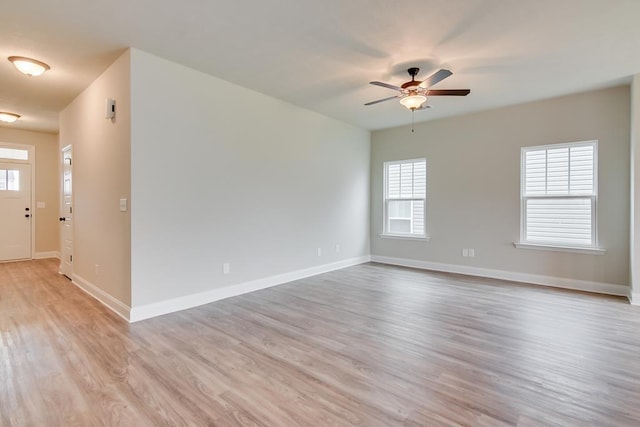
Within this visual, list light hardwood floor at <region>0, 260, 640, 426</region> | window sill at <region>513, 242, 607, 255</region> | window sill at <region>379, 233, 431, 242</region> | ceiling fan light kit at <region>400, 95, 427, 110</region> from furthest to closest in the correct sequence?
1. window sill at <region>379, 233, 431, 242</region>
2. window sill at <region>513, 242, 607, 255</region>
3. ceiling fan light kit at <region>400, 95, 427, 110</region>
4. light hardwood floor at <region>0, 260, 640, 426</region>

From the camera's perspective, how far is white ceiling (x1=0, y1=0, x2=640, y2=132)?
2.62 metres

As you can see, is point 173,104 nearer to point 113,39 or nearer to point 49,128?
point 113,39

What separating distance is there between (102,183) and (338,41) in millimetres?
3277

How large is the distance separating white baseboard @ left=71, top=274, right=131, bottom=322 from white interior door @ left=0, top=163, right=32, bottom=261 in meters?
3.18

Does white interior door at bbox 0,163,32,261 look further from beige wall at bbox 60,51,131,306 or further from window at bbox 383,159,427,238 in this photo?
window at bbox 383,159,427,238

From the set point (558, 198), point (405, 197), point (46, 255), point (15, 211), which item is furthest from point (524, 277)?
point (15, 211)

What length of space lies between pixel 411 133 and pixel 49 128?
7.60 m

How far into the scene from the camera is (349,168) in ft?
21.0

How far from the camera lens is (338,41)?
124 inches

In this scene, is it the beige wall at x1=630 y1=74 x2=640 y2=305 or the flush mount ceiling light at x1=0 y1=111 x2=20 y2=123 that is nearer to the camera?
the beige wall at x1=630 y1=74 x2=640 y2=305

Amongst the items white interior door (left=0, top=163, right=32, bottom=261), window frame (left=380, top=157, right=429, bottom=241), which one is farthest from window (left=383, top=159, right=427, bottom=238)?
white interior door (left=0, top=163, right=32, bottom=261)

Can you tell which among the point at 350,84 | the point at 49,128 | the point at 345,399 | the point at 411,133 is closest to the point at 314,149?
the point at 350,84

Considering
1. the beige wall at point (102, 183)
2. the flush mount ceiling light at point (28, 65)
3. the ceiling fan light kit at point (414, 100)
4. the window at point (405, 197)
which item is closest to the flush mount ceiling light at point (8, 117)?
the beige wall at point (102, 183)

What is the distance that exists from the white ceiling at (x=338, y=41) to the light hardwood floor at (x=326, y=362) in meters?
2.87
